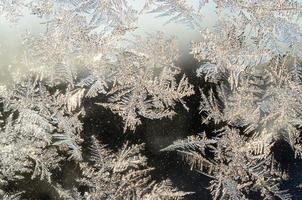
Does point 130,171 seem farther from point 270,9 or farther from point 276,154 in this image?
point 270,9

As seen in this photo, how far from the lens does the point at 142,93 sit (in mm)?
760

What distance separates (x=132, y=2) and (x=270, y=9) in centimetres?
23

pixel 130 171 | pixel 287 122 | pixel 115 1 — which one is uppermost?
pixel 115 1

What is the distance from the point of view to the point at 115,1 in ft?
2.41

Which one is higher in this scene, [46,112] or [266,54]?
[266,54]

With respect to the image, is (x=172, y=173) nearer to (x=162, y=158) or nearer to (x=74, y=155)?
(x=162, y=158)

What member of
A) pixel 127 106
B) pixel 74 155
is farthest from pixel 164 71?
pixel 74 155

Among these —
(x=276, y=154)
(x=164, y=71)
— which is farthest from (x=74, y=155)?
→ (x=276, y=154)

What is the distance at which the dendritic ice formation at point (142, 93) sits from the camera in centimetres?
73

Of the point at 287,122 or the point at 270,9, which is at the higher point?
the point at 270,9

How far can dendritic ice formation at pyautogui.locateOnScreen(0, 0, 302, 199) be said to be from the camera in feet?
2.39

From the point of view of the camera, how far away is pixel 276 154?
2.62 feet

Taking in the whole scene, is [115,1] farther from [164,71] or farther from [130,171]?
[130,171]

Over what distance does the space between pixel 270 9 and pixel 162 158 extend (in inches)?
12.0
